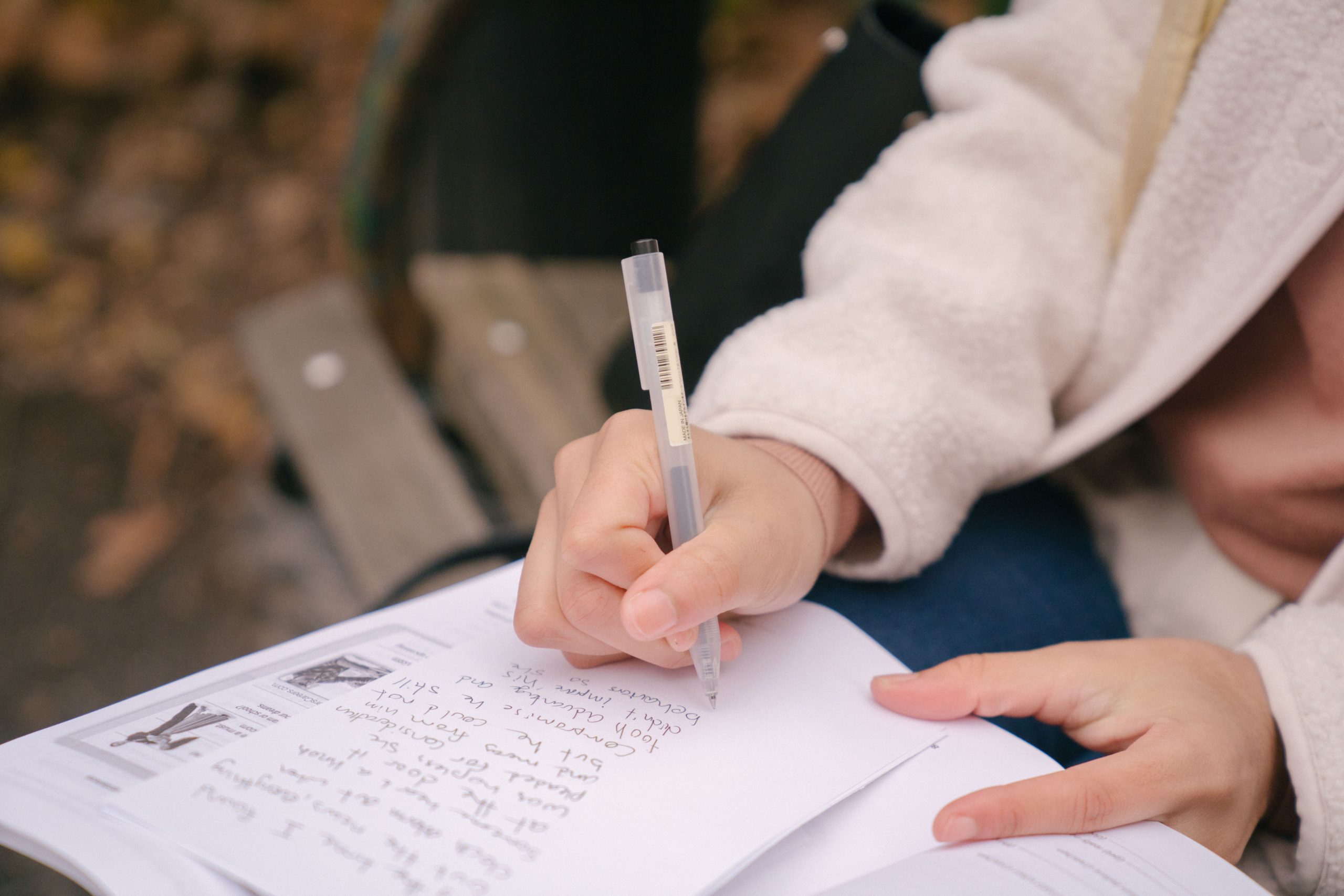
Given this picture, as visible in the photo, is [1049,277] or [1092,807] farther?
[1049,277]

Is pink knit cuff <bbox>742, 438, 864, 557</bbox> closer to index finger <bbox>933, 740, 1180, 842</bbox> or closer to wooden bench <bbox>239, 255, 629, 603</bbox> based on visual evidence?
index finger <bbox>933, 740, 1180, 842</bbox>

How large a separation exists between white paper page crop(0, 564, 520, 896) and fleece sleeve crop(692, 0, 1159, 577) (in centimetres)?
20

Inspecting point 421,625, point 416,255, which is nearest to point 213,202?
point 416,255

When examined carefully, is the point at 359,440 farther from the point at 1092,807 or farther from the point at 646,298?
the point at 1092,807

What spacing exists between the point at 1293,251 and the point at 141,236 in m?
1.88

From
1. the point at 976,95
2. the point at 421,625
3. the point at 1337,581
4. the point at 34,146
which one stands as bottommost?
the point at 1337,581

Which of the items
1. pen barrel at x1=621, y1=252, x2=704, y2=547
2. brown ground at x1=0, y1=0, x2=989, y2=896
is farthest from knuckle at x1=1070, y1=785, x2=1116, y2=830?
brown ground at x1=0, y1=0, x2=989, y2=896

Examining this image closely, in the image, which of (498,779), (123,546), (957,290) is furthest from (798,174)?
(123,546)

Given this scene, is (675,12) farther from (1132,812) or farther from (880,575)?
(1132,812)

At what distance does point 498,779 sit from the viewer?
39 centimetres

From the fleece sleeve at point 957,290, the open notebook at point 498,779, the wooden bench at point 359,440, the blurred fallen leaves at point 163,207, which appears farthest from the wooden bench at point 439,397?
the open notebook at point 498,779

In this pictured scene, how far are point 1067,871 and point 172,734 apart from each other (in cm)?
41

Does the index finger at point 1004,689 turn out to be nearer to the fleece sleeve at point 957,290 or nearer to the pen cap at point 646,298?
the fleece sleeve at point 957,290

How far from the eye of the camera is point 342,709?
1.39ft
